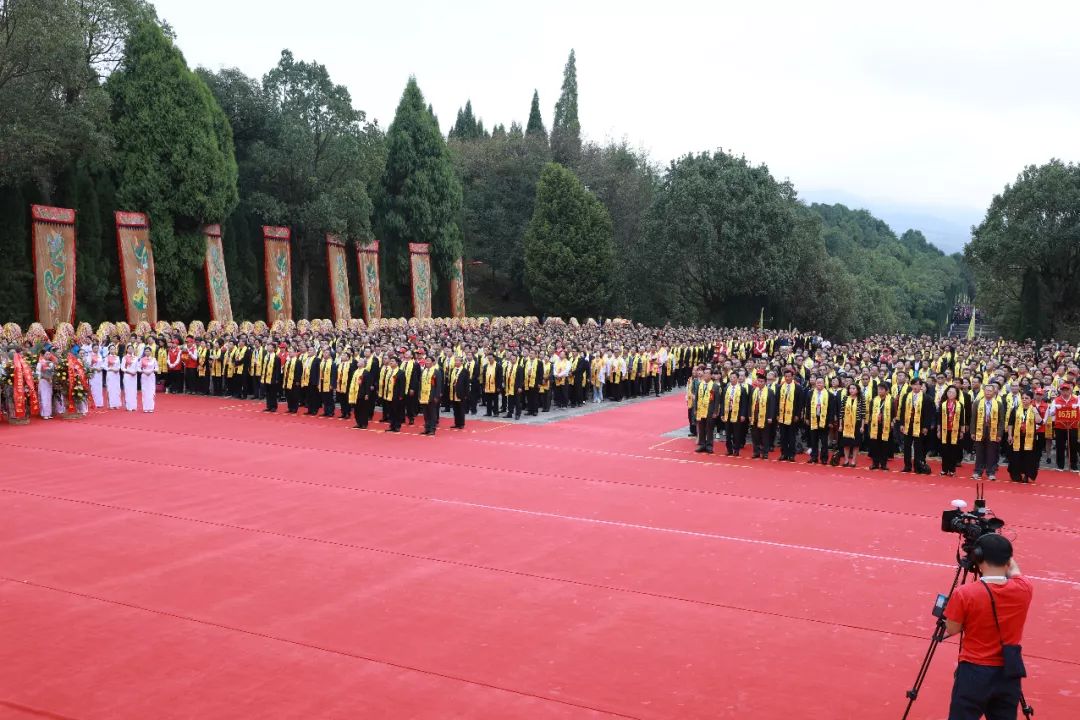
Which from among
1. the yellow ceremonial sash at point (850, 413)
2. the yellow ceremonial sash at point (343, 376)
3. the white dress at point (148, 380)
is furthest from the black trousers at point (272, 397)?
the yellow ceremonial sash at point (850, 413)

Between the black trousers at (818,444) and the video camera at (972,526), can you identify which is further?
the black trousers at (818,444)

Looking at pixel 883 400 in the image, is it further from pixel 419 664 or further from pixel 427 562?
pixel 419 664

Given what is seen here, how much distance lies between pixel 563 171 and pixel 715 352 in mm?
19470

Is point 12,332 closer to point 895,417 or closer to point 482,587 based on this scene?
point 482,587

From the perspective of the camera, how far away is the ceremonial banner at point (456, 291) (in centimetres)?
4222

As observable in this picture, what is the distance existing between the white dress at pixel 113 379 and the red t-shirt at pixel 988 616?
57.8 ft

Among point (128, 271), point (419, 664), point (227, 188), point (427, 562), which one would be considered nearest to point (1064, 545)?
point (427, 562)

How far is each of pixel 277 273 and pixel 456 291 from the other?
11.3m

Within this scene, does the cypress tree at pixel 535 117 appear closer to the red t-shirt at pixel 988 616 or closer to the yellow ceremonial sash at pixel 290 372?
the yellow ceremonial sash at pixel 290 372

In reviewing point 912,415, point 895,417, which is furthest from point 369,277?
point 912,415

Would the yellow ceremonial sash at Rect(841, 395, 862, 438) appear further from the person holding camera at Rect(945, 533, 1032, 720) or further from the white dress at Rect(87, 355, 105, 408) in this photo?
the white dress at Rect(87, 355, 105, 408)

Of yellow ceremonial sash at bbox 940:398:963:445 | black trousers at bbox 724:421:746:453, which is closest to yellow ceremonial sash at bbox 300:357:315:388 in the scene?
black trousers at bbox 724:421:746:453

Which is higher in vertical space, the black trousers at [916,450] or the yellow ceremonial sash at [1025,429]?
the yellow ceremonial sash at [1025,429]

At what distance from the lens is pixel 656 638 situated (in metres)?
6.69
